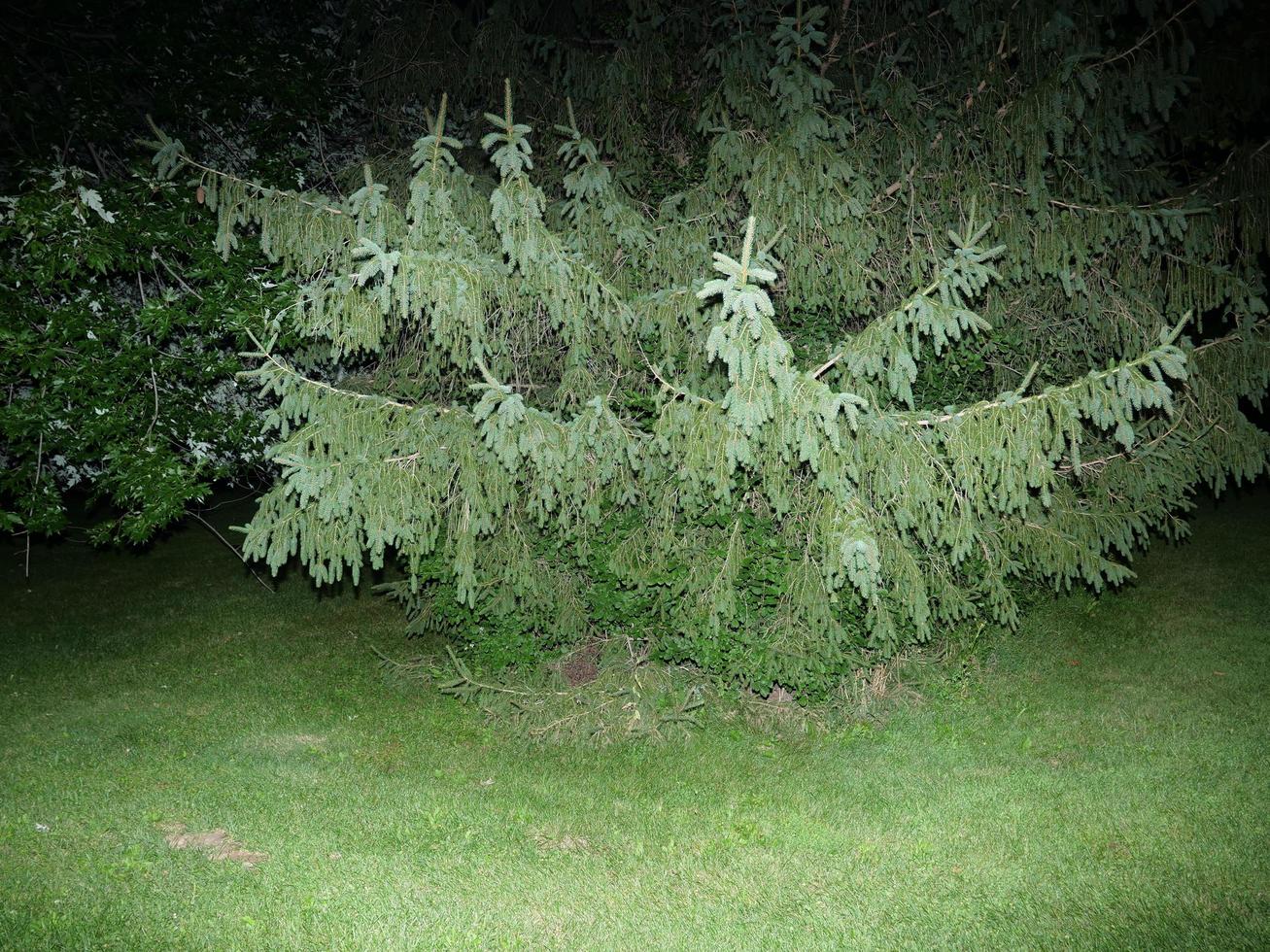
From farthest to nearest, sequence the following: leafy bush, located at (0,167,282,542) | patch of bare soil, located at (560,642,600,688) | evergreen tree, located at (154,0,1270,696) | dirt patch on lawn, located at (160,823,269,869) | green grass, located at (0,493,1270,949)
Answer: patch of bare soil, located at (560,642,600,688) < leafy bush, located at (0,167,282,542) < evergreen tree, located at (154,0,1270,696) < dirt patch on lawn, located at (160,823,269,869) < green grass, located at (0,493,1270,949)

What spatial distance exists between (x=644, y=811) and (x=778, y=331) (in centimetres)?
298

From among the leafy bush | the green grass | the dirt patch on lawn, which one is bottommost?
the dirt patch on lawn

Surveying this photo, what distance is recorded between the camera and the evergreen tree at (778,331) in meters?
5.40

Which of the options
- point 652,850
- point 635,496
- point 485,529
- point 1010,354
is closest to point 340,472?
point 485,529

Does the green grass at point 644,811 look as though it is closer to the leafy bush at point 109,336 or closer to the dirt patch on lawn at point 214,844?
the dirt patch on lawn at point 214,844

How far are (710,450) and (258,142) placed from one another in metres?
4.93

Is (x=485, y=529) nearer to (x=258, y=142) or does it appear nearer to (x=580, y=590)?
(x=580, y=590)

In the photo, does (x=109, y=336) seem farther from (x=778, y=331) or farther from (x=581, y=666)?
(x=778, y=331)

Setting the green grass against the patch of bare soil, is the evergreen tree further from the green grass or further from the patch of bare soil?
the green grass

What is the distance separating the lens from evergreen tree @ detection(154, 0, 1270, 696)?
5.40 m

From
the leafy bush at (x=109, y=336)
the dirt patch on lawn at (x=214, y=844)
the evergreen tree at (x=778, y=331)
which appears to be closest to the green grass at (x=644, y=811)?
the dirt patch on lawn at (x=214, y=844)

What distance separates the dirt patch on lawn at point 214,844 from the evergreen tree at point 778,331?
1.60 meters

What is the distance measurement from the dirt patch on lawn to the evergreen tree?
1598 millimetres

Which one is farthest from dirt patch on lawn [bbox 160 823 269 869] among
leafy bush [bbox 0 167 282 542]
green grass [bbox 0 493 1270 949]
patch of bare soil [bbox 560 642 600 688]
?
patch of bare soil [bbox 560 642 600 688]
